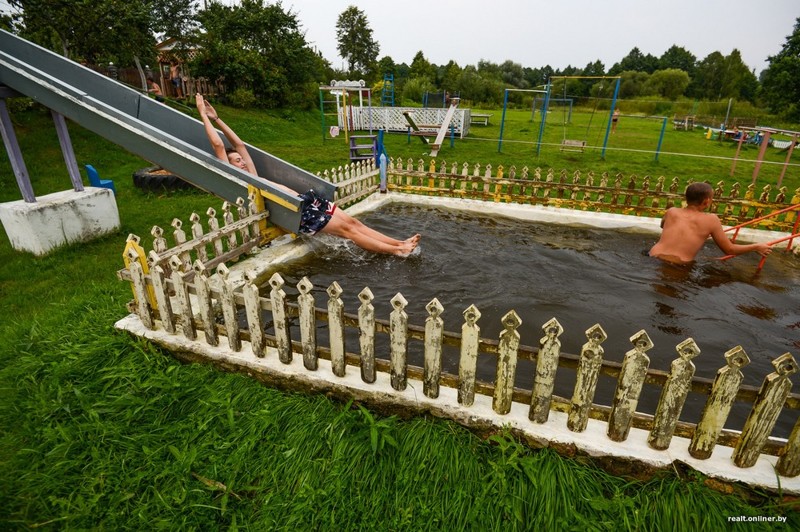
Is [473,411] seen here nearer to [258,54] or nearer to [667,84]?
[258,54]

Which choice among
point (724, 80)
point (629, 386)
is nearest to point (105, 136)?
point (629, 386)

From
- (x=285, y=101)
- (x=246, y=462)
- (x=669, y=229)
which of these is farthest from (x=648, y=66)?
(x=246, y=462)

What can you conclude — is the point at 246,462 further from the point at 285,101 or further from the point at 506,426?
the point at 285,101

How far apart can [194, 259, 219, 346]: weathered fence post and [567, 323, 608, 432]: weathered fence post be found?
3.02m

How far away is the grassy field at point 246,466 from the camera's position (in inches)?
96.5

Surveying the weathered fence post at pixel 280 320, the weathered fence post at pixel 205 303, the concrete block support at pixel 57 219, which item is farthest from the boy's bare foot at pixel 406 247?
the concrete block support at pixel 57 219

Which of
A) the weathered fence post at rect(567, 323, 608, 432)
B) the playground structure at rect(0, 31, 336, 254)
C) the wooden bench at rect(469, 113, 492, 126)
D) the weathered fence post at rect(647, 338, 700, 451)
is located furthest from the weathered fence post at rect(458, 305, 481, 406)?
the wooden bench at rect(469, 113, 492, 126)

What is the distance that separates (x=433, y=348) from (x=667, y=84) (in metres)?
67.3

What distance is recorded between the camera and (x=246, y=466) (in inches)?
109

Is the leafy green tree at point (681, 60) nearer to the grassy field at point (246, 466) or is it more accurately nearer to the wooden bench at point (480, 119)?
the wooden bench at point (480, 119)

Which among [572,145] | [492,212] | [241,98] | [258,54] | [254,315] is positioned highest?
[258,54]

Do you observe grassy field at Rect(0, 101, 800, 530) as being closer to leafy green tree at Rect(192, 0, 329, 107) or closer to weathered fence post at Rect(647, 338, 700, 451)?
weathered fence post at Rect(647, 338, 700, 451)

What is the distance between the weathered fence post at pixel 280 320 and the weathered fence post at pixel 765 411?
10.4 feet

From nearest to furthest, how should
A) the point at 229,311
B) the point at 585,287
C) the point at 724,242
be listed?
the point at 229,311
the point at 724,242
the point at 585,287
